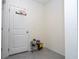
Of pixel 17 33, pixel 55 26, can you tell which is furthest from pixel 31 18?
pixel 55 26

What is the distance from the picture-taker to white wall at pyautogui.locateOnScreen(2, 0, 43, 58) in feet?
9.16

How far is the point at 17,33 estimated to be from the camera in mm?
3299

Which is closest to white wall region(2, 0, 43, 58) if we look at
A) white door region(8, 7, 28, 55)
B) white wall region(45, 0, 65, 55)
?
white door region(8, 7, 28, 55)

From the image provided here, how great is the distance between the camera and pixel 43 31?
437 centimetres

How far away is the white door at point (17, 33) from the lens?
311 centimetres

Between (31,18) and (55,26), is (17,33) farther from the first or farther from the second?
(55,26)

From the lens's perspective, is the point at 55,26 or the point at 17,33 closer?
the point at 17,33

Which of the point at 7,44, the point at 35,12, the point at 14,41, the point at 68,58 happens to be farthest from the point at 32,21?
the point at 68,58

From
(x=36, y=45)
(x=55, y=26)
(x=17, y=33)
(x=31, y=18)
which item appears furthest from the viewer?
(x=36, y=45)

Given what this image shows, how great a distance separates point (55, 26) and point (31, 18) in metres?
1.31

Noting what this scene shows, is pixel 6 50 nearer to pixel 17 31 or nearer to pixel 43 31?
pixel 17 31

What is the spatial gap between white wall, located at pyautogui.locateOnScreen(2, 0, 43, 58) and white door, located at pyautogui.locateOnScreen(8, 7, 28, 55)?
0.72 ft

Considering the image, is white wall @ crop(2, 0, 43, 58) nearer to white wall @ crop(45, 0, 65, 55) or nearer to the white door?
the white door

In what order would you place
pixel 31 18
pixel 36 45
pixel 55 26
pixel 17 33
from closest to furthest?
pixel 17 33, pixel 55 26, pixel 31 18, pixel 36 45
